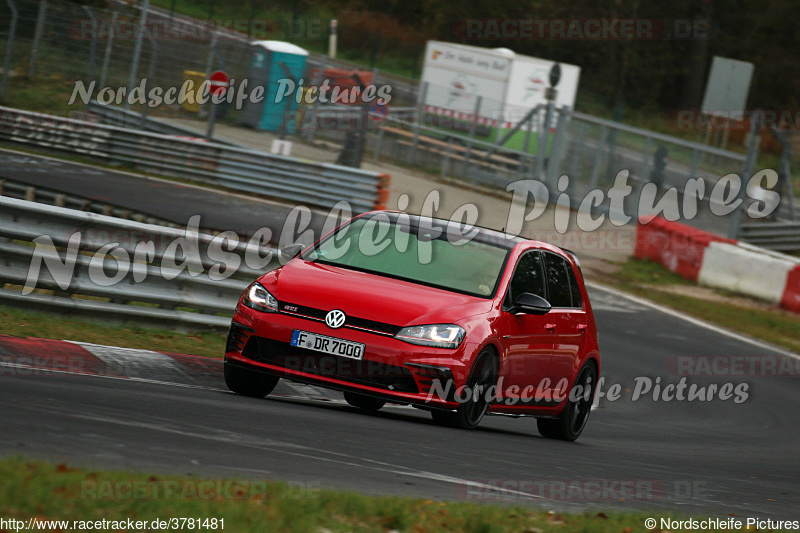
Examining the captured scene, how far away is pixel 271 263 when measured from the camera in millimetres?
→ 12609

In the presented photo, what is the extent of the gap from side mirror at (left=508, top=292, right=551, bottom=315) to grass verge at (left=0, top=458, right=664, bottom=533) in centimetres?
348

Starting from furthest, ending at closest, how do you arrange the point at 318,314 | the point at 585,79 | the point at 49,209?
the point at 585,79, the point at 49,209, the point at 318,314

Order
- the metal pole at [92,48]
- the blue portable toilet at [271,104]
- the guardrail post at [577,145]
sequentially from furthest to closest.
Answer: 1. the guardrail post at [577,145]
2. the blue portable toilet at [271,104]
3. the metal pole at [92,48]

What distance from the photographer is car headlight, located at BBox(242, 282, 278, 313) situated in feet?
28.9

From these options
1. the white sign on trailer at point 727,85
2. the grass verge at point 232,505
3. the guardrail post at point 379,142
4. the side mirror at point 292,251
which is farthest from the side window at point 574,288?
the white sign on trailer at point 727,85

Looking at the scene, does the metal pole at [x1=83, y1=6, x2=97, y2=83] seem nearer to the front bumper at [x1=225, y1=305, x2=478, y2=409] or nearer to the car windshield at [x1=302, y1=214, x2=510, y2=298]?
the car windshield at [x1=302, y1=214, x2=510, y2=298]

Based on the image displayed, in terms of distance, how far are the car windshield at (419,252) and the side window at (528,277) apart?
0.17m

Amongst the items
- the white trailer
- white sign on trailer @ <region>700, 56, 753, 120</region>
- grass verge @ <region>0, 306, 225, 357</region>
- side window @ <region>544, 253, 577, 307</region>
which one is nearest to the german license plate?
side window @ <region>544, 253, 577, 307</region>

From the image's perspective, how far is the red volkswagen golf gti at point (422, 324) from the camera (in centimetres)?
857

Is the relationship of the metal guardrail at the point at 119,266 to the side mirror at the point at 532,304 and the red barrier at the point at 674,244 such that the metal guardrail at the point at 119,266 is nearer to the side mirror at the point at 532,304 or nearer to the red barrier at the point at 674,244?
the side mirror at the point at 532,304

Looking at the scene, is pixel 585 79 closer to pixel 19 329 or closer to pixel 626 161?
pixel 626 161

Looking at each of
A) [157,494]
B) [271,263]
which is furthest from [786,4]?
[157,494]

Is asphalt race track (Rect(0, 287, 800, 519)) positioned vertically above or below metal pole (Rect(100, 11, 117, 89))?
below

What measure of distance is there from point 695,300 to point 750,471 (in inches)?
494
